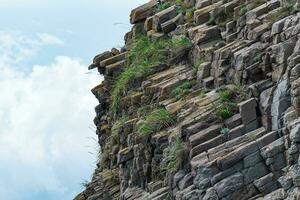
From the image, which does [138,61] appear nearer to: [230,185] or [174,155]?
[174,155]

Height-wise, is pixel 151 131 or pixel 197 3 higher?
pixel 197 3

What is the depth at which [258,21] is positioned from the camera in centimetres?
1875

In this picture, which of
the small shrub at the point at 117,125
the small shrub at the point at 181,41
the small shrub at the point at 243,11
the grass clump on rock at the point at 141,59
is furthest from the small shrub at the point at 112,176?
the small shrub at the point at 243,11

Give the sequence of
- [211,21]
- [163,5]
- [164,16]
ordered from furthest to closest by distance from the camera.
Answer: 1. [163,5]
2. [164,16]
3. [211,21]

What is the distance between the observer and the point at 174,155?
18094 mm

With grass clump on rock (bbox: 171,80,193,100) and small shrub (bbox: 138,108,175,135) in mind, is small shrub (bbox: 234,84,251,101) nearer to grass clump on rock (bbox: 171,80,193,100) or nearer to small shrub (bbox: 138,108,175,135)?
small shrub (bbox: 138,108,175,135)

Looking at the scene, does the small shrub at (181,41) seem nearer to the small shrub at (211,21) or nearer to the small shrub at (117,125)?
the small shrub at (211,21)

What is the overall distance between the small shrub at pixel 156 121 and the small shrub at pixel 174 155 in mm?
1053

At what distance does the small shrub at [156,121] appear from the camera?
64.6 ft

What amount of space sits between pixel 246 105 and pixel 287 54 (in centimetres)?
135

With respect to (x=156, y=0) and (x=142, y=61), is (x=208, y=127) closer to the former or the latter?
→ (x=142, y=61)

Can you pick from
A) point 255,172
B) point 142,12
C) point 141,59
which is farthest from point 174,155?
point 142,12

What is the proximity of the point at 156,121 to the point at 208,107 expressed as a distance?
196 cm

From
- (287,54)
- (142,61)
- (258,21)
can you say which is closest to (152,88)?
(142,61)
